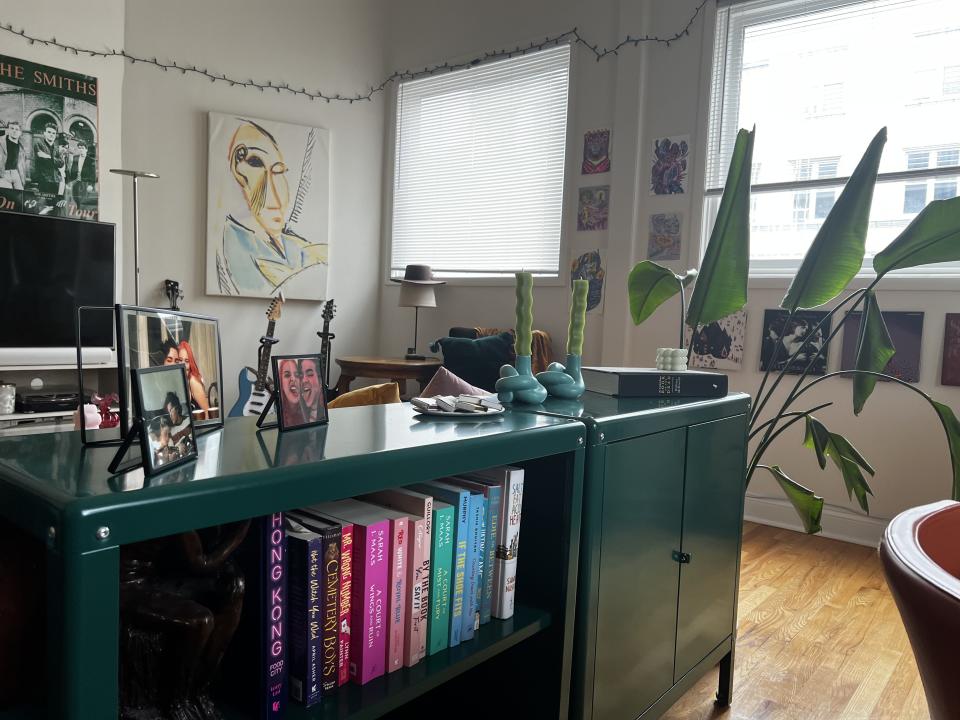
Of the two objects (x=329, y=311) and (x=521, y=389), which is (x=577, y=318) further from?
(x=329, y=311)

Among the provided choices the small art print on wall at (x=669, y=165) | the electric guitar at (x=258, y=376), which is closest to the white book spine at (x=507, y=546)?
the electric guitar at (x=258, y=376)

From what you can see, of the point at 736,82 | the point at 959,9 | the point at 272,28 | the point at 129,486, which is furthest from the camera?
the point at 272,28

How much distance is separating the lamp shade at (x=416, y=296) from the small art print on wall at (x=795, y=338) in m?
2.11

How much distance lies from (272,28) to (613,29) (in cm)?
219

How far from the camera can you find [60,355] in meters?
3.93

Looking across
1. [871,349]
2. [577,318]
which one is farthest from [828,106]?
[577,318]

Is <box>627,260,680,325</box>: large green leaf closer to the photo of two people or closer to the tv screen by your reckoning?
the photo of two people

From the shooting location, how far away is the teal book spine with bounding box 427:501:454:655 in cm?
112

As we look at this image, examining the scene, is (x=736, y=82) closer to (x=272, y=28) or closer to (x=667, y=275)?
(x=667, y=275)

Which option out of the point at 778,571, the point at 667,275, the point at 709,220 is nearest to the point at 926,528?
the point at 667,275

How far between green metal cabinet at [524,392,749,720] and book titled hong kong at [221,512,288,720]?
1.92 feet

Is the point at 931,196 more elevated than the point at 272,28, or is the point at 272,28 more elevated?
the point at 272,28

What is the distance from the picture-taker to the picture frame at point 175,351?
0.85m

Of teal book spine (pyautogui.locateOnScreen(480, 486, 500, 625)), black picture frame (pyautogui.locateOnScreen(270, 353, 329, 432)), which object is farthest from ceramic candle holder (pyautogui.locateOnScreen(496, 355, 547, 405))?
black picture frame (pyautogui.locateOnScreen(270, 353, 329, 432))
